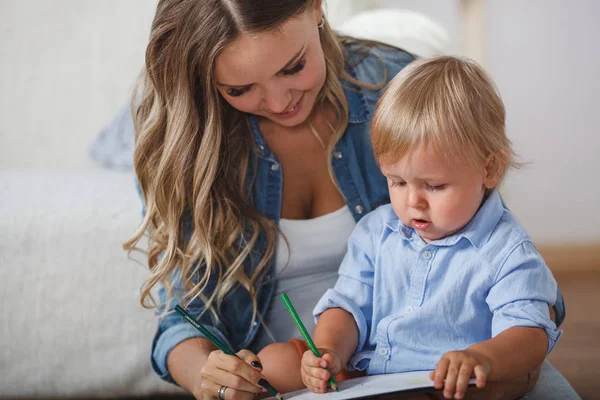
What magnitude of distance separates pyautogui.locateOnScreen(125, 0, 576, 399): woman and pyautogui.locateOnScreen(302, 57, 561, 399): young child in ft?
0.47

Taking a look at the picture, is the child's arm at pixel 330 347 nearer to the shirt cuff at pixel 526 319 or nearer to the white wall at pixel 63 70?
the shirt cuff at pixel 526 319

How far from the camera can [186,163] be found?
1157mm

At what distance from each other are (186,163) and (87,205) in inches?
16.6

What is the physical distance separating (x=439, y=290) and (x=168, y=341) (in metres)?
0.48

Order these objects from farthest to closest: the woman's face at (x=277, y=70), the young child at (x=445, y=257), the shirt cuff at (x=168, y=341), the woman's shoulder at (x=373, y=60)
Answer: the woman's shoulder at (x=373, y=60), the shirt cuff at (x=168, y=341), the woman's face at (x=277, y=70), the young child at (x=445, y=257)

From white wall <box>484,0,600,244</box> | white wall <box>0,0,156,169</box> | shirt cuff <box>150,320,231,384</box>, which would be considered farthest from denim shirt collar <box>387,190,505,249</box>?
white wall <box>484,0,600,244</box>

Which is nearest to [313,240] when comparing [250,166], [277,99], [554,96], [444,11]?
[250,166]

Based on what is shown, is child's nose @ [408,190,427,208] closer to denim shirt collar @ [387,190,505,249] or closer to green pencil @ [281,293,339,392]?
denim shirt collar @ [387,190,505,249]

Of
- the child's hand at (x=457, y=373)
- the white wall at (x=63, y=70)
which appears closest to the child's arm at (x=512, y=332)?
the child's hand at (x=457, y=373)

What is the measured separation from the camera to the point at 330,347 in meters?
0.98

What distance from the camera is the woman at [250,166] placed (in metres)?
1.05

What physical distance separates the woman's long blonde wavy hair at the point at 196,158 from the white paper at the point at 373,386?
0.32m

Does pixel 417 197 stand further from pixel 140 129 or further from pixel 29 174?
pixel 29 174

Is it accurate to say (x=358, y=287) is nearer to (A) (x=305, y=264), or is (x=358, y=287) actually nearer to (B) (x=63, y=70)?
(A) (x=305, y=264)
